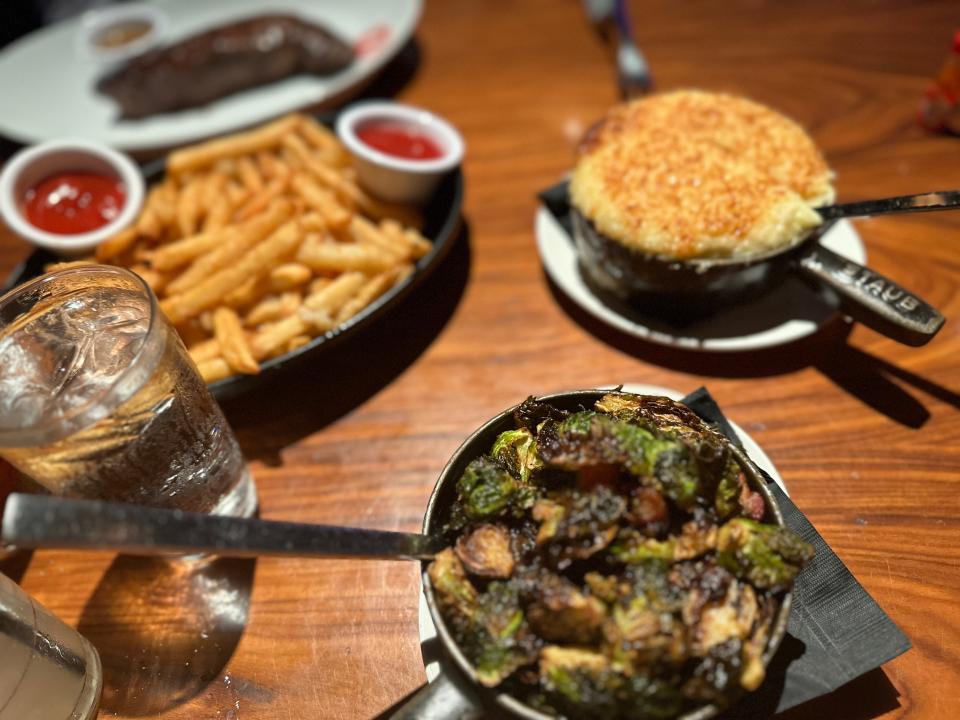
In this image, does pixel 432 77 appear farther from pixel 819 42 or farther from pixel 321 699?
pixel 321 699

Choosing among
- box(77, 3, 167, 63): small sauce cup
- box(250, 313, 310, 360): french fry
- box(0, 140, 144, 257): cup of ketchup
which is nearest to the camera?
box(250, 313, 310, 360): french fry

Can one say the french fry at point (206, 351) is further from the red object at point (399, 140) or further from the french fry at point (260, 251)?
the red object at point (399, 140)

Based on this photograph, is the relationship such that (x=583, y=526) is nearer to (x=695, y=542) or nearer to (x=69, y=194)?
(x=695, y=542)

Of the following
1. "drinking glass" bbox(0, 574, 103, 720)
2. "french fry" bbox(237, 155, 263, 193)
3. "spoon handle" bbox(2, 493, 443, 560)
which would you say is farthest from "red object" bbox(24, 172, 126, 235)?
"spoon handle" bbox(2, 493, 443, 560)

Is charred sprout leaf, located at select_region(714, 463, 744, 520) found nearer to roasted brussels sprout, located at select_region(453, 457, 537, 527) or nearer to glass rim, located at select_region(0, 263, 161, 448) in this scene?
roasted brussels sprout, located at select_region(453, 457, 537, 527)

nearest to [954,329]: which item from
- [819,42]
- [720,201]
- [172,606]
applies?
[720,201]

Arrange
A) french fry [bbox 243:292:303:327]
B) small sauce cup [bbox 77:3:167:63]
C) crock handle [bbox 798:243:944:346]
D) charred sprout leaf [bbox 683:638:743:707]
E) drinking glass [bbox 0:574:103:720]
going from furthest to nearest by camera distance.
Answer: small sauce cup [bbox 77:3:167:63], french fry [bbox 243:292:303:327], crock handle [bbox 798:243:944:346], drinking glass [bbox 0:574:103:720], charred sprout leaf [bbox 683:638:743:707]

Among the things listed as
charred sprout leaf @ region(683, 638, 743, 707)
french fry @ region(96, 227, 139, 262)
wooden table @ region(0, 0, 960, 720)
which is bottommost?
wooden table @ region(0, 0, 960, 720)

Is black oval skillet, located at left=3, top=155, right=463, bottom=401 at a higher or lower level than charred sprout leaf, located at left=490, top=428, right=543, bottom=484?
lower
